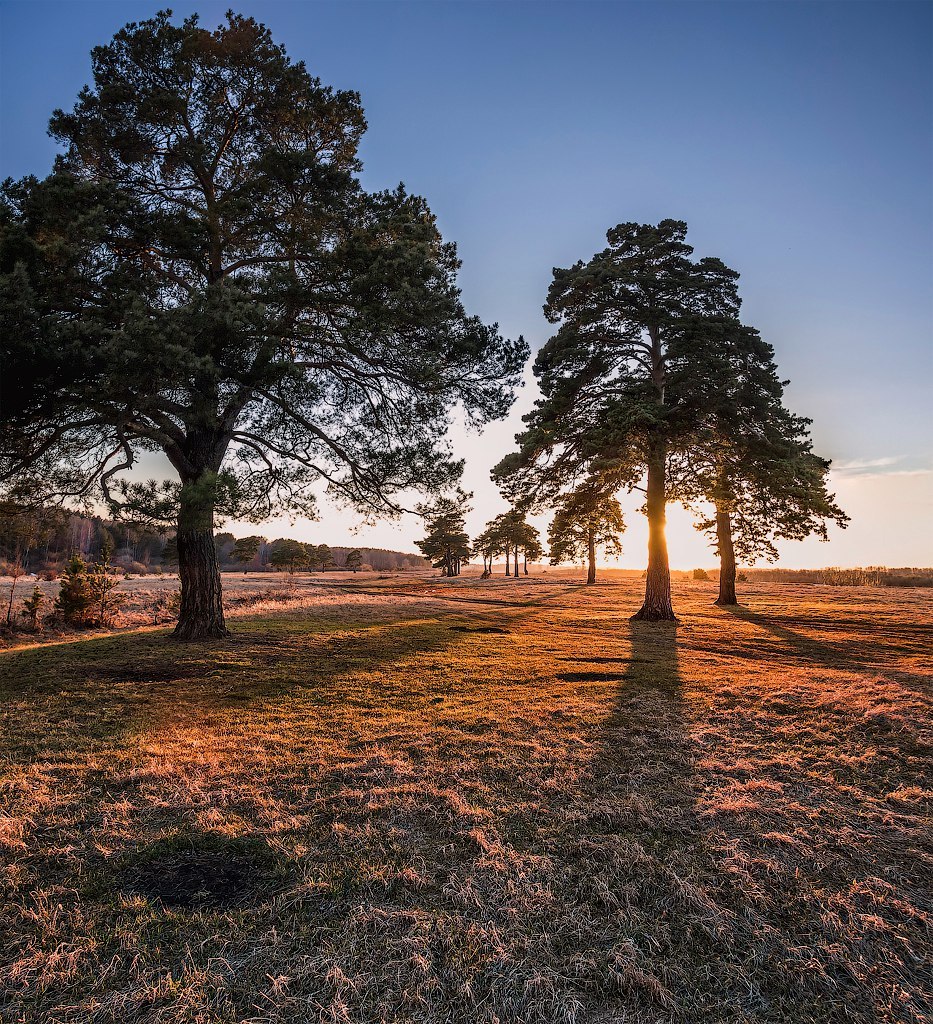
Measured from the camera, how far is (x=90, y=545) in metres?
69.3

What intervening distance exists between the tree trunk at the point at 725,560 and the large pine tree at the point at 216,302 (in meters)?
17.3

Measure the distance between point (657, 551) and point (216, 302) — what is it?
14.9 m

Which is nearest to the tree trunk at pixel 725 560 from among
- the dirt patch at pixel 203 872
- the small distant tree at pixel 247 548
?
the dirt patch at pixel 203 872

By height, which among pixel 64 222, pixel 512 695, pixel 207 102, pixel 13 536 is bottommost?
pixel 512 695

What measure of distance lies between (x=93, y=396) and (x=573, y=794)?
9.43m

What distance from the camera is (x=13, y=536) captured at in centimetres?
1148

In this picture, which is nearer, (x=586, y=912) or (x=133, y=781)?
(x=586, y=912)

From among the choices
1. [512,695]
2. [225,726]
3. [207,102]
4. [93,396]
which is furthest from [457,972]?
[207,102]

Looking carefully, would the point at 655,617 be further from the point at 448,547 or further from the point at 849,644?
the point at 448,547

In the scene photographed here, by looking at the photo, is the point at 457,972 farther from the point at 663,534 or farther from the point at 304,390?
the point at 663,534

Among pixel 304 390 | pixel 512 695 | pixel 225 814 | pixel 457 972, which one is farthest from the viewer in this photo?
pixel 304 390

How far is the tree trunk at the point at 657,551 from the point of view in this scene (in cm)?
1669

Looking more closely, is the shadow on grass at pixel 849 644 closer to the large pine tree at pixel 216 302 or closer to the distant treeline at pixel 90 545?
the large pine tree at pixel 216 302

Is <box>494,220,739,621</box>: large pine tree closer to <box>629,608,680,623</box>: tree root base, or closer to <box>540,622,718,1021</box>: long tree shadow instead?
<box>629,608,680,623</box>: tree root base
